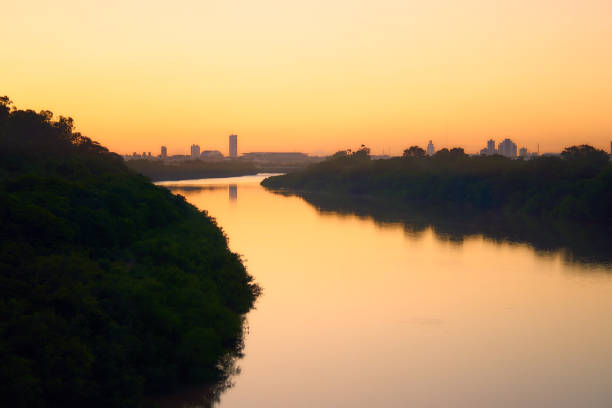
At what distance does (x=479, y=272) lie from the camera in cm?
3200

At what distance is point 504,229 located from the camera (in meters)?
50.4

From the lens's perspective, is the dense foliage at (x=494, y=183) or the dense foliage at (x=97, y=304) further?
the dense foliage at (x=494, y=183)

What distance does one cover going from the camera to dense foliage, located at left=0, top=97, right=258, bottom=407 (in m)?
11.5

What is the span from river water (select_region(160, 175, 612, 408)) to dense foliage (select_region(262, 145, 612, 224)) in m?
21.3

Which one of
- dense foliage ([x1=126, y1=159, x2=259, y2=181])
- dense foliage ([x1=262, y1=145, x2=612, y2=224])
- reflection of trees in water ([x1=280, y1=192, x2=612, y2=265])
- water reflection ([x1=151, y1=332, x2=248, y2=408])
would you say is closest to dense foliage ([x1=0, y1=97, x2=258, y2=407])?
water reflection ([x1=151, y1=332, x2=248, y2=408])

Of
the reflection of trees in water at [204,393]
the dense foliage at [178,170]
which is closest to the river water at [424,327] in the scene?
the reflection of trees in water at [204,393]

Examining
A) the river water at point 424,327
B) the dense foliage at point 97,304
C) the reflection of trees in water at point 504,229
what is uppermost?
the dense foliage at point 97,304

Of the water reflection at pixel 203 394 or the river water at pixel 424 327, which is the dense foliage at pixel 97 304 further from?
the river water at pixel 424 327

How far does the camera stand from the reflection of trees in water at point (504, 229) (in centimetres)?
3994

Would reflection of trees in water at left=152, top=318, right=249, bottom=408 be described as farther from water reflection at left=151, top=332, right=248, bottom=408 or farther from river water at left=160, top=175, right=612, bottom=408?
river water at left=160, top=175, right=612, bottom=408

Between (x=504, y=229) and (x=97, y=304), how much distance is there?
141 feet

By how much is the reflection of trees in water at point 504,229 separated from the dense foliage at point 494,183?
4339 mm

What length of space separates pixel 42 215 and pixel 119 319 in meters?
5.32

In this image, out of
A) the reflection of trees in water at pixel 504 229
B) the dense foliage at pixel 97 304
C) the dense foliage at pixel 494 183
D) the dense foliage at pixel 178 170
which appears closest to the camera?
the dense foliage at pixel 97 304
